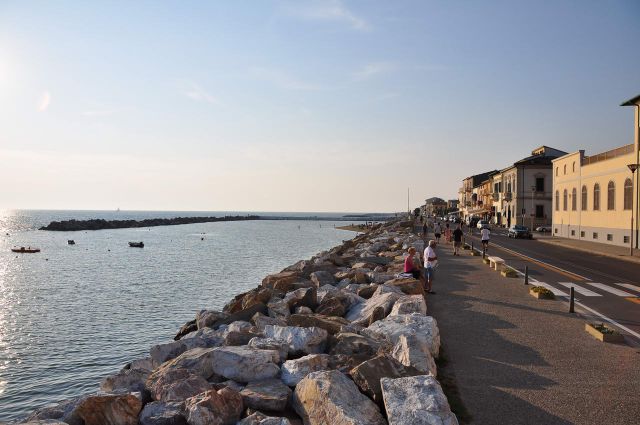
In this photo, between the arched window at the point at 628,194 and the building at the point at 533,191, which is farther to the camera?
the building at the point at 533,191

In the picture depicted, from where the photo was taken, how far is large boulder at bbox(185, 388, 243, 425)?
6.21m

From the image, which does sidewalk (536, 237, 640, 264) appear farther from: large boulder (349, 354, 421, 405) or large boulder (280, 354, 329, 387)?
large boulder (280, 354, 329, 387)

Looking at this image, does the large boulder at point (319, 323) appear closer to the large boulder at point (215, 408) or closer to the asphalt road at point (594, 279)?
the large boulder at point (215, 408)

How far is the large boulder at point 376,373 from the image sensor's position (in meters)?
6.60

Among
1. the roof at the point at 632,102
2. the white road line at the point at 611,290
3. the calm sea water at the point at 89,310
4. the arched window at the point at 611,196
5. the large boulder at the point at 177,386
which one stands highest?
the roof at the point at 632,102

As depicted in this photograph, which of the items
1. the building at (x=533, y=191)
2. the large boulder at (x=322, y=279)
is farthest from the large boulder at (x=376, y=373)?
the building at (x=533, y=191)

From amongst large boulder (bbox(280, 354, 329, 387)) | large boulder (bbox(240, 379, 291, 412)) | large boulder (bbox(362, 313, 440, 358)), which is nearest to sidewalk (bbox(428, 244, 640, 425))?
large boulder (bbox(362, 313, 440, 358))

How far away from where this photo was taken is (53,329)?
19.8 metres

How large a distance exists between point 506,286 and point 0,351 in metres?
17.9

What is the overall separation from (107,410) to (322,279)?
12.8 metres

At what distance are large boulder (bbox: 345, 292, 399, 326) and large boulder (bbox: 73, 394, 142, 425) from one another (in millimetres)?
6039

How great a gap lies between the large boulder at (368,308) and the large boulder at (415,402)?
208 inches

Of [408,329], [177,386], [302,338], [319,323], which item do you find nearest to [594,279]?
[408,329]

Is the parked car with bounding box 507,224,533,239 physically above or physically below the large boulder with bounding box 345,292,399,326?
above
